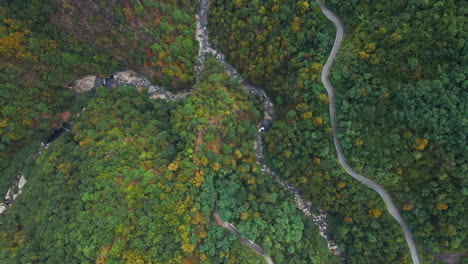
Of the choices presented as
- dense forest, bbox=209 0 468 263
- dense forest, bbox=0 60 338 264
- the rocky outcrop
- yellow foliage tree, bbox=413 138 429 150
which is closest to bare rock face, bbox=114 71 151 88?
dense forest, bbox=0 60 338 264

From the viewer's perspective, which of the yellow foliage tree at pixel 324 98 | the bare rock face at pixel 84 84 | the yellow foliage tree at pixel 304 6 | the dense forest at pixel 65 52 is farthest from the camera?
the bare rock face at pixel 84 84

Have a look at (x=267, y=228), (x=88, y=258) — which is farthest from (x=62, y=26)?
(x=267, y=228)

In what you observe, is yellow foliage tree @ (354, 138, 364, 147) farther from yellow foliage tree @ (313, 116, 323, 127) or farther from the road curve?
yellow foliage tree @ (313, 116, 323, 127)

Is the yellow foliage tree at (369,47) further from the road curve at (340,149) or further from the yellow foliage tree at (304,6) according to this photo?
the yellow foliage tree at (304,6)

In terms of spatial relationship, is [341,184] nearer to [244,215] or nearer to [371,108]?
[371,108]

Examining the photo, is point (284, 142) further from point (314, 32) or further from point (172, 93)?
point (172, 93)

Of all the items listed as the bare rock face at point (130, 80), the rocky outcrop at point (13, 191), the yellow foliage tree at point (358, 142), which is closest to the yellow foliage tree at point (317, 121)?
the yellow foliage tree at point (358, 142)
